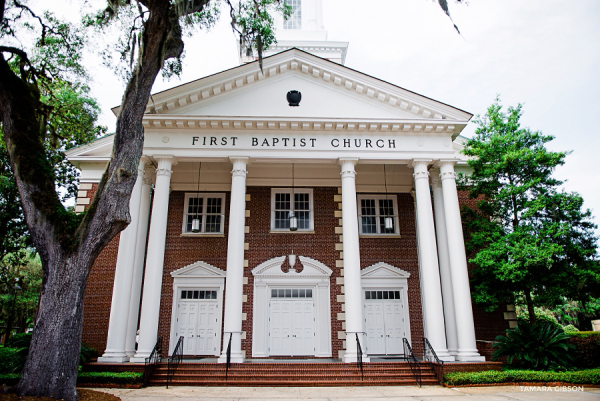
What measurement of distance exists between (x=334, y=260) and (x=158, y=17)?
1069 cm

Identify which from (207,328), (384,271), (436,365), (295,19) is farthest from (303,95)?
(295,19)

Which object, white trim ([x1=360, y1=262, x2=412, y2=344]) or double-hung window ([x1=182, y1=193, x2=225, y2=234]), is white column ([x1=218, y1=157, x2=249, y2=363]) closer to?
double-hung window ([x1=182, y1=193, x2=225, y2=234])

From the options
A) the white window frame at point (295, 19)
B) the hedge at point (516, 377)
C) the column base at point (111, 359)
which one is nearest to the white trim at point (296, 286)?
the column base at point (111, 359)

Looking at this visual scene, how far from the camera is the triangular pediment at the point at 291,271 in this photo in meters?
16.4

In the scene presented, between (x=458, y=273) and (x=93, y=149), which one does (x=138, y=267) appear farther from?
(x=458, y=273)

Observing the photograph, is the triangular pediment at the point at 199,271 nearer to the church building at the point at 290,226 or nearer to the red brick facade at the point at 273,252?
the church building at the point at 290,226

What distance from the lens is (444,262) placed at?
14.9 meters

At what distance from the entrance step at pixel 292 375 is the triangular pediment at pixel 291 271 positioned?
4.68 metres

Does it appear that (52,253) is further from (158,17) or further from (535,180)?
(535,180)

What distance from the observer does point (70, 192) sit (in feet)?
67.8

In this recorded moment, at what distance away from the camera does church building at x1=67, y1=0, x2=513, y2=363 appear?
43.9 ft

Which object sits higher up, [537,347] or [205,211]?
[205,211]

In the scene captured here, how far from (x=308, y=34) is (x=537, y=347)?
19131 millimetres

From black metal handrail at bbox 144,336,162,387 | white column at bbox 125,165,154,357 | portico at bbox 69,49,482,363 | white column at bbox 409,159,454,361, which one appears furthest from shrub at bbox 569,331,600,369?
white column at bbox 125,165,154,357
